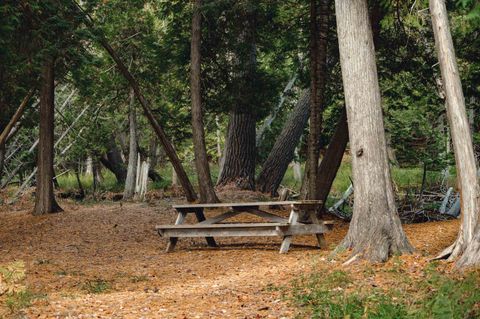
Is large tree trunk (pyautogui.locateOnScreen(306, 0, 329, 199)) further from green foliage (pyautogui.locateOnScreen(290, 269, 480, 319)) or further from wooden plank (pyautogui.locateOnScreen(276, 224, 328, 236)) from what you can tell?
green foliage (pyautogui.locateOnScreen(290, 269, 480, 319))

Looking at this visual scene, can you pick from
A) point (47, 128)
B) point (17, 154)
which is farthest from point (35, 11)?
point (17, 154)

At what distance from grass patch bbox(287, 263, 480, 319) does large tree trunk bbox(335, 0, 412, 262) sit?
44.9 inches

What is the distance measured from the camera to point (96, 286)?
9.20 m

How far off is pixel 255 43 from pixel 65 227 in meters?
6.25

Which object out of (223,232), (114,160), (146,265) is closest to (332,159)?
(223,232)

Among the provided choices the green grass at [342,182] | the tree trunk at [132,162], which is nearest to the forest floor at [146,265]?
the tree trunk at [132,162]

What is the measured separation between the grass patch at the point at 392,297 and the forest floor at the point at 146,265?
0.82 feet

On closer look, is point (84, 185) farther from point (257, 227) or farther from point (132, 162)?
point (257, 227)

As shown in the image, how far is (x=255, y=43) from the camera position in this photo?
17281 mm

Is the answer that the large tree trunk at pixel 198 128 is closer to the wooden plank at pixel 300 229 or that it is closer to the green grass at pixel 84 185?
the wooden plank at pixel 300 229

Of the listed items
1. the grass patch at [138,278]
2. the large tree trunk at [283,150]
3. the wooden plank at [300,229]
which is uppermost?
the large tree trunk at [283,150]

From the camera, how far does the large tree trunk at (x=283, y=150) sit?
63.1ft

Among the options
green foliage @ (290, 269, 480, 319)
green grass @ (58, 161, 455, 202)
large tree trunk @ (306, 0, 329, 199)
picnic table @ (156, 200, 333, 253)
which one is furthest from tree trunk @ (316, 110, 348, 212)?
green foliage @ (290, 269, 480, 319)

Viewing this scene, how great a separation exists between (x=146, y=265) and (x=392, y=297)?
17.8 feet
